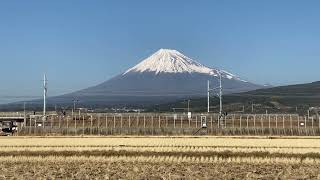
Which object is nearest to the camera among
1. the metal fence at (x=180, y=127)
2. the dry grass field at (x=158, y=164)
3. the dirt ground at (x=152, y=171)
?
the dirt ground at (x=152, y=171)

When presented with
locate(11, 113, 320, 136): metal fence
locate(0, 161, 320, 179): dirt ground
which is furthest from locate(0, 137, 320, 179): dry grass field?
locate(11, 113, 320, 136): metal fence

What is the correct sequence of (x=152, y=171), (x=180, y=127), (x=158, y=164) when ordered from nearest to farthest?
(x=152, y=171) < (x=158, y=164) < (x=180, y=127)

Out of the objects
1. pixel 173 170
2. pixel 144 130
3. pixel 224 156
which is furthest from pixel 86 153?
pixel 144 130

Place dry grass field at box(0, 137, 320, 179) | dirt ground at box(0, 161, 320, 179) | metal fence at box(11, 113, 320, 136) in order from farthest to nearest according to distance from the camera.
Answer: metal fence at box(11, 113, 320, 136) < dry grass field at box(0, 137, 320, 179) < dirt ground at box(0, 161, 320, 179)

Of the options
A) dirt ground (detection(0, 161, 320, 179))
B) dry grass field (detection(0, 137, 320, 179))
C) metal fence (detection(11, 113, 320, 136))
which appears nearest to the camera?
dirt ground (detection(0, 161, 320, 179))

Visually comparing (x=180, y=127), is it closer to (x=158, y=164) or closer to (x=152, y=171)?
(x=158, y=164)

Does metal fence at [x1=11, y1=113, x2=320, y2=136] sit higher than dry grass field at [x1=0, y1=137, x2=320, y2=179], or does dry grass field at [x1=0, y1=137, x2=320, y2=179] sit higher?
metal fence at [x1=11, y1=113, x2=320, y2=136]

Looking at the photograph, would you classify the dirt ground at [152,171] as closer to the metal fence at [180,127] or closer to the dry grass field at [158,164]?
the dry grass field at [158,164]

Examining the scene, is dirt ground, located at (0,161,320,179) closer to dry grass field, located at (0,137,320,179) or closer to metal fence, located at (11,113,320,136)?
dry grass field, located at (0,137,320,179)

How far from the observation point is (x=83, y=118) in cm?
8781

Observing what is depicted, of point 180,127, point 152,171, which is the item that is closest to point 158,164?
point 152,171

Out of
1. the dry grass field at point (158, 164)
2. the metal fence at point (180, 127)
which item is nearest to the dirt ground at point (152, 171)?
the dry grass field at point (158, 164)

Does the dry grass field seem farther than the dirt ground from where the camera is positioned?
Yes

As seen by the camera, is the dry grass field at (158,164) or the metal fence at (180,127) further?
the metal fence at (180,127)
